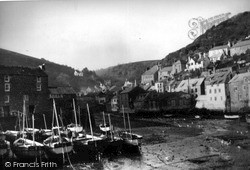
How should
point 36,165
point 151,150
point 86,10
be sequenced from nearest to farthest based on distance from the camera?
point 36,165
point 86,10
point 151,150

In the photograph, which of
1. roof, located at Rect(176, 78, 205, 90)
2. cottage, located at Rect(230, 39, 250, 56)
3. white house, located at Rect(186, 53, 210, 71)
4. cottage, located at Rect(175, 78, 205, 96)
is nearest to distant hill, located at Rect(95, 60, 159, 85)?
cottage, located at Rect(175, 78, 205, 96)

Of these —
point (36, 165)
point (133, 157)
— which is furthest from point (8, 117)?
point (133, 157)

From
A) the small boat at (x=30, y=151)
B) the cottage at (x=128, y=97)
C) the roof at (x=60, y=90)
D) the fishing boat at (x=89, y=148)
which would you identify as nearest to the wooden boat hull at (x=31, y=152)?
the small boat at (x=30, y=151)

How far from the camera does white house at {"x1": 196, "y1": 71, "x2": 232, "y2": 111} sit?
70.4 feet

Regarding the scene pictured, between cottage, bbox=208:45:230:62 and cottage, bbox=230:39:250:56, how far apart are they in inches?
81.8

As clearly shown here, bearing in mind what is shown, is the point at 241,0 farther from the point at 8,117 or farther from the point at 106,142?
the point at 8,117

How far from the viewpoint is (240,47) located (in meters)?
34.2

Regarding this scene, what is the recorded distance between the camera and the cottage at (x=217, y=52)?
129 ft

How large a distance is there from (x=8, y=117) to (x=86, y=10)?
7420 millimetres

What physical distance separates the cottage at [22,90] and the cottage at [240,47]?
26.1 m

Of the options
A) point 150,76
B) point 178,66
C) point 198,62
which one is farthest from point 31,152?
point 178,66

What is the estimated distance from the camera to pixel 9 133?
12.8m

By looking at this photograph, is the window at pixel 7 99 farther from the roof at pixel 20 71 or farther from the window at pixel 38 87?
the window at pixel 38 87

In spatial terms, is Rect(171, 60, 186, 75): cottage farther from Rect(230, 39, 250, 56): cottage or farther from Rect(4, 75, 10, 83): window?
Rect(4, 75, 10, 83): window
